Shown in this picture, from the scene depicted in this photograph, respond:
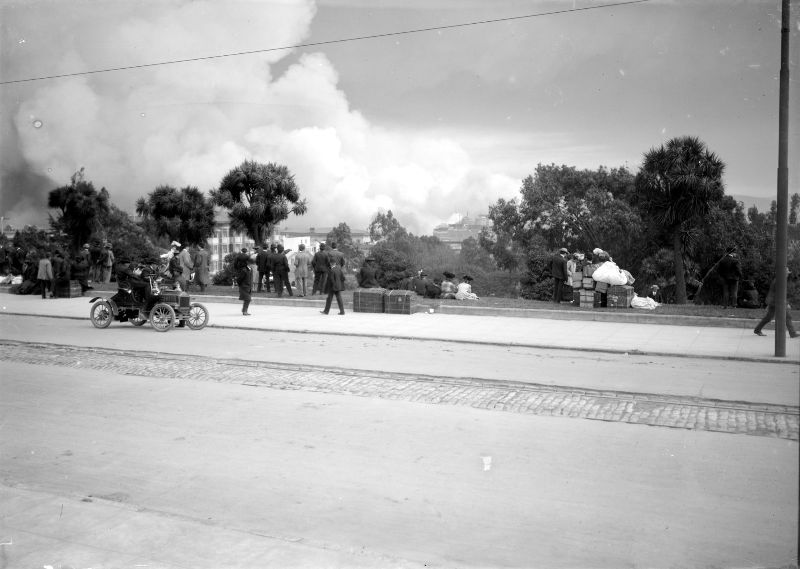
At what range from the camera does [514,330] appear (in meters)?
15.5

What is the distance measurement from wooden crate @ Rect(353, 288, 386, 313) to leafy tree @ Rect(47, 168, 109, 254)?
14.7 meters

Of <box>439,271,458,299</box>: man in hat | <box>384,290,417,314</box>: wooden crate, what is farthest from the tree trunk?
<box>384,290,417,314</box>: wooden crate

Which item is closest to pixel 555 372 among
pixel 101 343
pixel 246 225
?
pixel 101 343

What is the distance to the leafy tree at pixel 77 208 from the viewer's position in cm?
3066

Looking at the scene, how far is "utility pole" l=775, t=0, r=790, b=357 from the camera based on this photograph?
1092 centimetres

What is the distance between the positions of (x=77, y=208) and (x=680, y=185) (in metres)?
24.9

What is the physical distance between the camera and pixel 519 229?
139 ft

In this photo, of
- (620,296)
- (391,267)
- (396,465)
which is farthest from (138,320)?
(391,267)

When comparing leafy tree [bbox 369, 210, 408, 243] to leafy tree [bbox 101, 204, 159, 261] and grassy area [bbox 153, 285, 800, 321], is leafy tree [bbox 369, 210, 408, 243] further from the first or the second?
grassy area [bbox 153, 285, 800, 321]

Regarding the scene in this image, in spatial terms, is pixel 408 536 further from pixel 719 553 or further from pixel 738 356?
pixel 738 356

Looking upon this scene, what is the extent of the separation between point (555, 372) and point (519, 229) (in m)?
32.4

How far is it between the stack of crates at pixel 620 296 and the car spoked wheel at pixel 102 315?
11.7 meters

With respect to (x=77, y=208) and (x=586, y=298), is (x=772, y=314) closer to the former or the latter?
(x=586, y=298)

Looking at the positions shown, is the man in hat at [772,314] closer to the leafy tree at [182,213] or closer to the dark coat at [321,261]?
the dark coat at [321,261]
